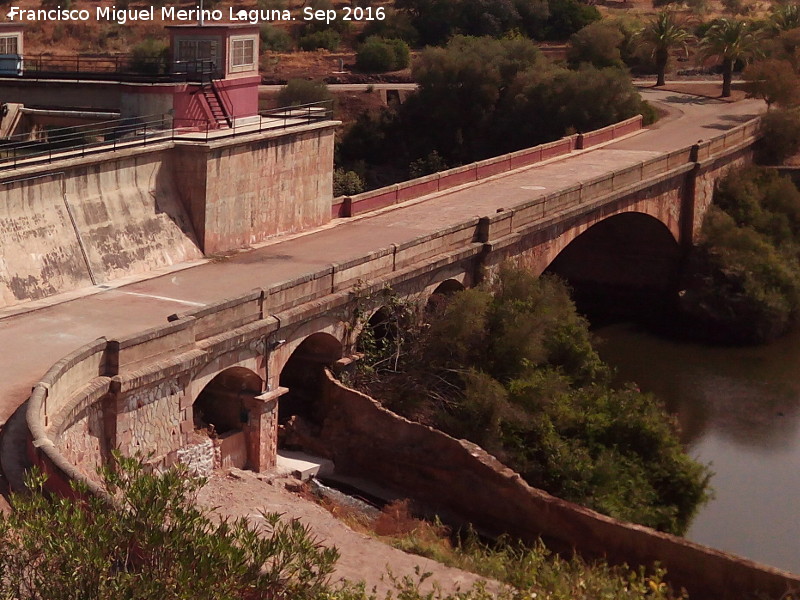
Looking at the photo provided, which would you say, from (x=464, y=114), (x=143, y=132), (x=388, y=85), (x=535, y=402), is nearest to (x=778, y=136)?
(x=464, y=114)

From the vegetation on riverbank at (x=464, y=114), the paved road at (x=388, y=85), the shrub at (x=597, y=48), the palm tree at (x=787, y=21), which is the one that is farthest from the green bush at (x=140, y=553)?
the palm tree at (x=787, y=21)

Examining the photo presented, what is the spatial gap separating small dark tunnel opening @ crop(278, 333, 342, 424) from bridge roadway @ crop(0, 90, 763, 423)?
1437 mm

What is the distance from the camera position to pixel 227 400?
21.1 meters

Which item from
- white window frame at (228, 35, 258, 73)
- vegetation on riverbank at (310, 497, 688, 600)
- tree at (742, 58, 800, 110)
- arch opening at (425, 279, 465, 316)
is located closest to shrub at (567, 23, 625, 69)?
tree at (742, 58, 800, 110)

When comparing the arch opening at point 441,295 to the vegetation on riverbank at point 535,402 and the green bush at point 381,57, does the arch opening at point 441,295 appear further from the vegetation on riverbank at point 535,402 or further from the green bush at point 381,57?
the green bush at point 381,57

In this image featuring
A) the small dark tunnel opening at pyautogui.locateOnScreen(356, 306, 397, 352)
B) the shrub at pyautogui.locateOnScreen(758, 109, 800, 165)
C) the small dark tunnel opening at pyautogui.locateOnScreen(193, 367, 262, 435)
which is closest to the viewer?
the small dark tunnel opening at pyautogui.locateOnScreen(193, 367, 262, 435)

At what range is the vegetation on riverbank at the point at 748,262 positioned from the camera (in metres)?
35.7

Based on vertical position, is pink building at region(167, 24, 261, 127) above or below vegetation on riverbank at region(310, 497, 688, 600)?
above

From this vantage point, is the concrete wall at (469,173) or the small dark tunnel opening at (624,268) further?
the small dark tunnel opening at (624,268)

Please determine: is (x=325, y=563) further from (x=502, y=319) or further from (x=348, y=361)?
(x=502, y=319)

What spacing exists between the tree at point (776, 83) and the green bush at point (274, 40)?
27.3m

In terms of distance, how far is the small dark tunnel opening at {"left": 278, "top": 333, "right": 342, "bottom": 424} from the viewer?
76.3 ft

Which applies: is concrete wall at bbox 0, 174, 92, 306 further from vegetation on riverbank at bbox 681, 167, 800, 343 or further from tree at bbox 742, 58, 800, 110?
tree at bbox 742, 58, 800, 110

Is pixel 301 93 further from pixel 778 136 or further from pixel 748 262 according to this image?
pixel 748 262
